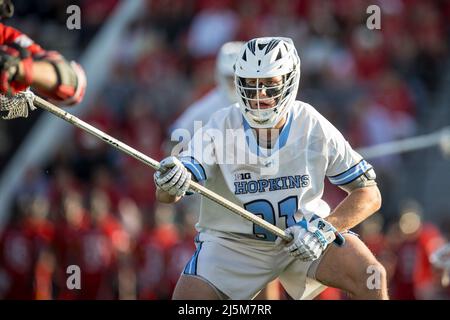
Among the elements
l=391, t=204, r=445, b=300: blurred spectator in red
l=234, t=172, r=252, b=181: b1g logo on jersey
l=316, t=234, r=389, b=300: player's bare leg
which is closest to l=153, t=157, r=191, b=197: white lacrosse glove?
l=234, t=172, r=252, b=181: b1g logo on jersey

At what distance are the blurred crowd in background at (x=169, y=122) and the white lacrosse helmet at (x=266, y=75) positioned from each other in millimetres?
5274

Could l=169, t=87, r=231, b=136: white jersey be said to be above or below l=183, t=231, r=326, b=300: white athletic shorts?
above

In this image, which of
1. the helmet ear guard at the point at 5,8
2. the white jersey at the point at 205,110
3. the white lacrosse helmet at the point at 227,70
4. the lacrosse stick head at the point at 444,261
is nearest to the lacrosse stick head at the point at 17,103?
the helmet ear guard at the point at 5,8

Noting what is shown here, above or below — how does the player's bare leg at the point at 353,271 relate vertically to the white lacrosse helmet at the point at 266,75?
below

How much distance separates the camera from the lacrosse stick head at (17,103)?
6.42m

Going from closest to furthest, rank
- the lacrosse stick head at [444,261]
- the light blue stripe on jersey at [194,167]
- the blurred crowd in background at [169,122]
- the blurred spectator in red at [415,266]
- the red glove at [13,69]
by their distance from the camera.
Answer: the red glove at [13,69], the light blue stripe on jersey at [194,167], the lacrosse stick head at [444,261], the blurred spectator in red at [415,266], the blurred crowd in background at [169,122]

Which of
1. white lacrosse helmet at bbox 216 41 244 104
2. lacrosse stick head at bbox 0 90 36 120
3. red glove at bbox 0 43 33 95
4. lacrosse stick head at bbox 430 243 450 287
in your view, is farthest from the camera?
white lacrosse helmet at bbox 216 41 244 104

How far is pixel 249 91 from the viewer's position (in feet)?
22.7

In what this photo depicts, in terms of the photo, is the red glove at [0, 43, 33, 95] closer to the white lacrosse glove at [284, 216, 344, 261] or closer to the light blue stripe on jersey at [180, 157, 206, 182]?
the light blue stripe on jersey at [180, 157, 206, 182]

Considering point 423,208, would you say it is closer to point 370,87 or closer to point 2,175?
point 370,87

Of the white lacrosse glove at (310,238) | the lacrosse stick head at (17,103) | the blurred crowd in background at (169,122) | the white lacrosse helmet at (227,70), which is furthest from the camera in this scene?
the blurred crowd in background at (169,122)

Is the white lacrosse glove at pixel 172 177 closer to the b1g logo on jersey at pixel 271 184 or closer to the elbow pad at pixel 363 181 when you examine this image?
the b1g logo on jersey at pixel 271 184

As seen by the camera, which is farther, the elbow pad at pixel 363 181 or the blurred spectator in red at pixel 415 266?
the blurred spectator in red at pixel 415 266

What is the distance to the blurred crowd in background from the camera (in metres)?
12.8
